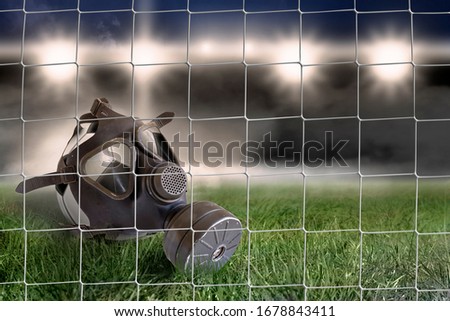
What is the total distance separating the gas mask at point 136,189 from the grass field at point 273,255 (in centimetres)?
3

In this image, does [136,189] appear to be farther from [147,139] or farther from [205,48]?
[205,48]

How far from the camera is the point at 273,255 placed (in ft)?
4.09

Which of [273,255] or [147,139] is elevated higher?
[147,139]

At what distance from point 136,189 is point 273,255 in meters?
0.24

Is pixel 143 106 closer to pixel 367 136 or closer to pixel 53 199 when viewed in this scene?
pixel 53 199

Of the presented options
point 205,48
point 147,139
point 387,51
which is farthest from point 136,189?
point 387,51

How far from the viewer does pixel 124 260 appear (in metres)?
1.21

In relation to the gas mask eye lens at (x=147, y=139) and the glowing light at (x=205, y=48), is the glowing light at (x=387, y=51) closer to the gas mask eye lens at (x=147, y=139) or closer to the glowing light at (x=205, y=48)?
the glowing light at (x=205, y=48)

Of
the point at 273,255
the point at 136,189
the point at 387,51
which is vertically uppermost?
the point at 387,51

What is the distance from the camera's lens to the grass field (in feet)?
3.86

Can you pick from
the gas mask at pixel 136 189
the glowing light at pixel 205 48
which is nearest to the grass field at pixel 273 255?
the gas mask at pixel 136 189

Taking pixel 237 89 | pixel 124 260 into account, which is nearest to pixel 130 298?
pixel 124 260

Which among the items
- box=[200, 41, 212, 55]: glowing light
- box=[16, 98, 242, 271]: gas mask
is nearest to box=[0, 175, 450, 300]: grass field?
box=[16, 98, 242, 271]: gas mask

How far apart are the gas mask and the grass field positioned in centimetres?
3
